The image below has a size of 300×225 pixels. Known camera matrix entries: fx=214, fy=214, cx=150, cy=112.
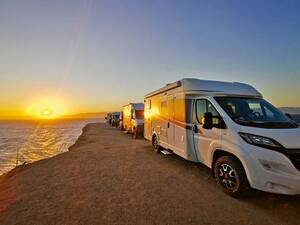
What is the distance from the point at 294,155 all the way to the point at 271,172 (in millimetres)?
510

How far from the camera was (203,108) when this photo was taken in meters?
6.03

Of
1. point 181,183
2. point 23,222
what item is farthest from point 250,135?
point 23,222

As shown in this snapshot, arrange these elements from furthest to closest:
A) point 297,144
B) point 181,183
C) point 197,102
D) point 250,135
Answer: point 197,102 → point 181,183 → point 250,135 → point 297,144

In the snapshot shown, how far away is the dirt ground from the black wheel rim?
0.25m

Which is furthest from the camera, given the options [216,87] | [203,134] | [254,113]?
[216,87]

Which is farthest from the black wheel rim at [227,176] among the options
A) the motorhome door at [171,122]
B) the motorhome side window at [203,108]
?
the motorhome door at [171,122]

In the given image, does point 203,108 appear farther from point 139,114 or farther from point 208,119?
point 139,114

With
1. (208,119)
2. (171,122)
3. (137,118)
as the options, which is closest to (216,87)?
(208,119)

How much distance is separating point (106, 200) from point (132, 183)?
3.99 ft

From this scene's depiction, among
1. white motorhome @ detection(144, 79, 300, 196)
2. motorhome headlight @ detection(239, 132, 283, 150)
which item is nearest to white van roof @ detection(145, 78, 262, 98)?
white motorhome @ detection(144, 79, 300, 196)

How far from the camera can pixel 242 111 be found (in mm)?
5434

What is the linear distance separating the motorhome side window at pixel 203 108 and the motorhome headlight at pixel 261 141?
3.79 feet

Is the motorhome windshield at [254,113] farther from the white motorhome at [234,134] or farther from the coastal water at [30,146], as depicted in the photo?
the coastal water at [30,146]

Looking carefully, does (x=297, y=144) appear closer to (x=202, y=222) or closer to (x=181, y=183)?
(x=202, y=222)
